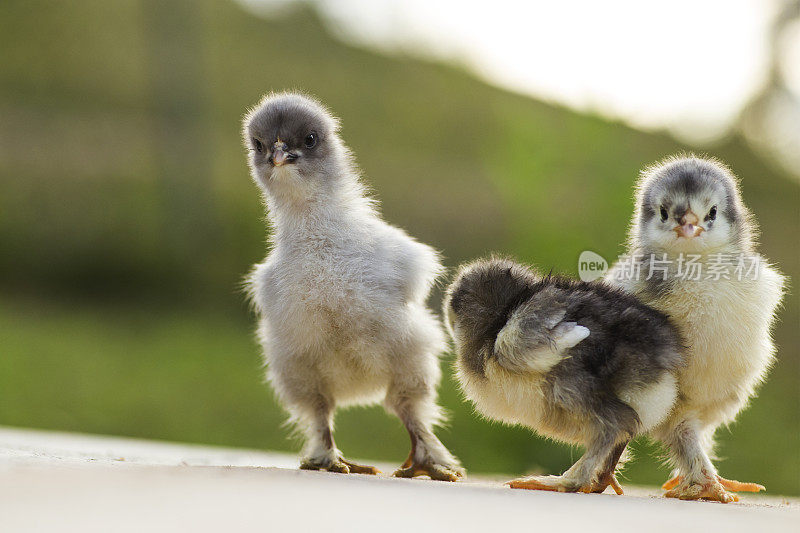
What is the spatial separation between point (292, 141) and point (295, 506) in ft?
3.91

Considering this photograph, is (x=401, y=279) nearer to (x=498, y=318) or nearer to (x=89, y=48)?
(x=498, y=318)

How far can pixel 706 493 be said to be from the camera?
1960 mm

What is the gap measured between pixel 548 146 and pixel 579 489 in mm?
3046

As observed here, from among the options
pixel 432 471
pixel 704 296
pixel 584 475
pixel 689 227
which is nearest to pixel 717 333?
pixel 704 296

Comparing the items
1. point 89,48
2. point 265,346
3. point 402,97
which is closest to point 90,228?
point 89,48

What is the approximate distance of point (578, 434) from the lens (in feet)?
6.38

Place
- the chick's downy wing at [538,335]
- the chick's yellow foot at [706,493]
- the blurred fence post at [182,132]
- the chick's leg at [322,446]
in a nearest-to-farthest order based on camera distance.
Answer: the chick's downy wing at [538,335] → the chick's yellow foot at [706,493] → the chick's leg at [322,446] → the blurred fence post at [182,132]

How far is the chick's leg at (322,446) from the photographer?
2186 mm

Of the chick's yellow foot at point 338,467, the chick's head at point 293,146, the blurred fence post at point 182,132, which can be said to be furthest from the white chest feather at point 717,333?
the blurred fence post at point 182,132

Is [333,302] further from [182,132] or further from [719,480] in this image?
[182,132]

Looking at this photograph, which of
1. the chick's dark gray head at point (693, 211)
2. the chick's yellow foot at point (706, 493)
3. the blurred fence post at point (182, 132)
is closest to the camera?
the chick's yellow foot at point (706, 493)

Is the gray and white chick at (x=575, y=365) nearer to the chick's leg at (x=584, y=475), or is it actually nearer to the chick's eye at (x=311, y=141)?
the chick's leg at (x=584, y=475)

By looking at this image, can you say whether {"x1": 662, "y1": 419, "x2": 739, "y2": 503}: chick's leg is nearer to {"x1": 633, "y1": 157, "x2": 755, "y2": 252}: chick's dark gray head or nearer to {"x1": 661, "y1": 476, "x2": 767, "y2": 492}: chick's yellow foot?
{"x1": 661, "y1": 476, "x2": 767, "y2": 492}: chick's yellow foot

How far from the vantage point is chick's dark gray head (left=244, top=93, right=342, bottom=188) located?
7.64 ft
